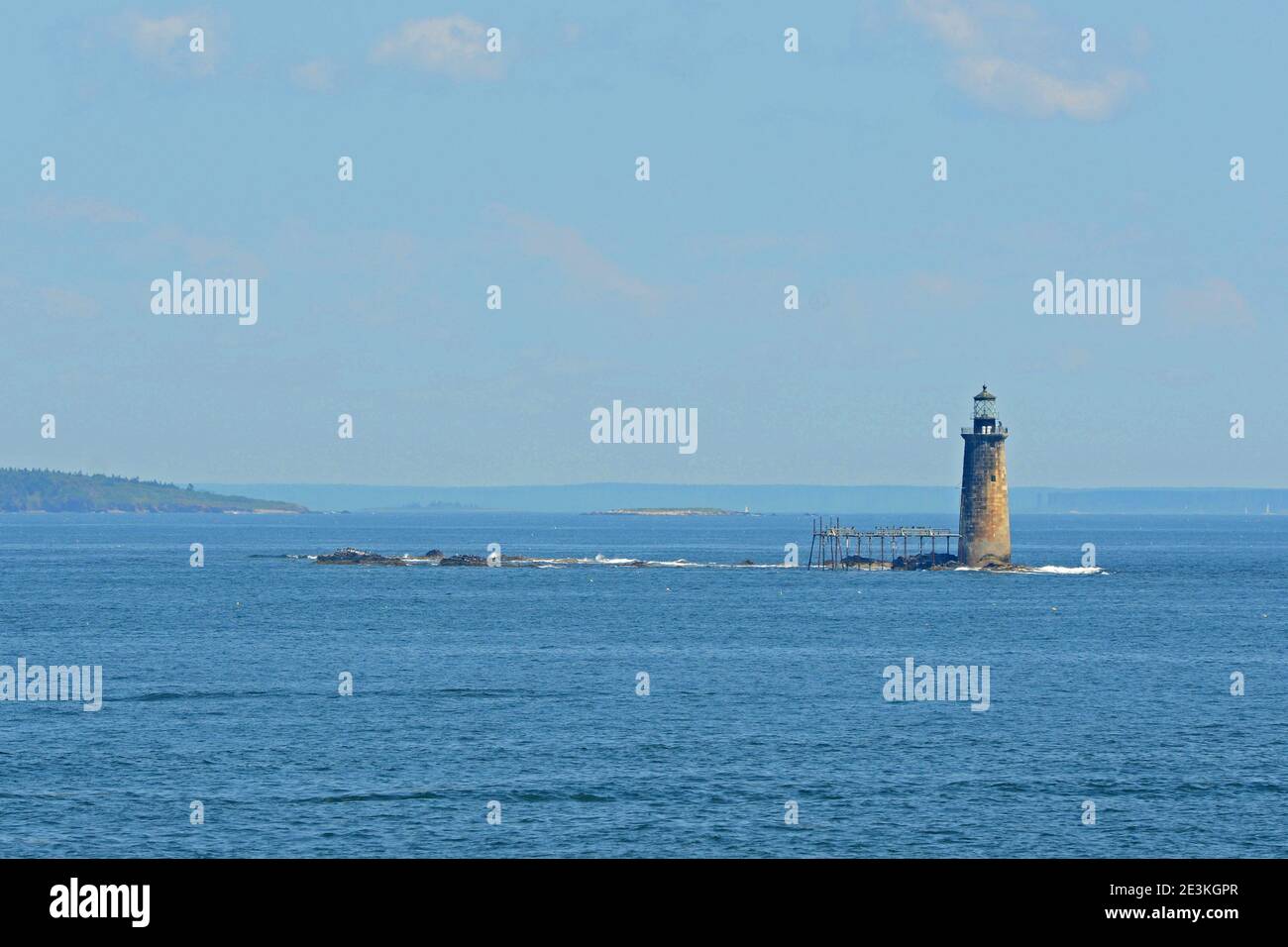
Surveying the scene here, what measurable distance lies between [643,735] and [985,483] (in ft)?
299

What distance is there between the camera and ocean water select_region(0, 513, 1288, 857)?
41.7m

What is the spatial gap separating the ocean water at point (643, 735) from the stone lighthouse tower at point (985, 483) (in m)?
24.3

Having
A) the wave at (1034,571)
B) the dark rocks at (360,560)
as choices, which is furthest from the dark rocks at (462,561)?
the wave at (1034,571)

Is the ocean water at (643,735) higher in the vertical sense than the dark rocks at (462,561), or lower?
lower

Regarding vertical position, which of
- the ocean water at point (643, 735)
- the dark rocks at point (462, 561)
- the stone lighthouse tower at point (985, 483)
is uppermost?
the stone lighthouse tower at point (985, 483)

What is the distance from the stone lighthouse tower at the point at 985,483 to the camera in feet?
463

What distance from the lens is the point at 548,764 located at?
51625 millimetres

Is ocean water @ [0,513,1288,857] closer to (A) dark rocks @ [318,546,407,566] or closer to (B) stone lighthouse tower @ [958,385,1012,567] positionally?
(B) stone lighthouse tower @ [958,385,1012,567]

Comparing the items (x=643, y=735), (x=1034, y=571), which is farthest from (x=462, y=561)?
(x=643, y=735)

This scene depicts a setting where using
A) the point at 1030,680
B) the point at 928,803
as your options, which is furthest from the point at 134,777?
the point at 1030,680

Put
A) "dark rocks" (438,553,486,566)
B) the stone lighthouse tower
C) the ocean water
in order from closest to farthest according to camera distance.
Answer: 1. the ocean water
2. the stone lighthouse tower
3. "dark rocks" (438,553,486,566)

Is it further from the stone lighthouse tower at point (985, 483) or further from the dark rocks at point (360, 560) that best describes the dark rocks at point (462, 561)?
the stone lighthouse tower at point (985, 483)

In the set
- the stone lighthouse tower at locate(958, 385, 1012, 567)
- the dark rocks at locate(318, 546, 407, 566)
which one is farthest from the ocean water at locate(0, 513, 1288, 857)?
the dark rocks at locate(318, 546, 407, 566)

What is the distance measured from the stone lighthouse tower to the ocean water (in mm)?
24255
